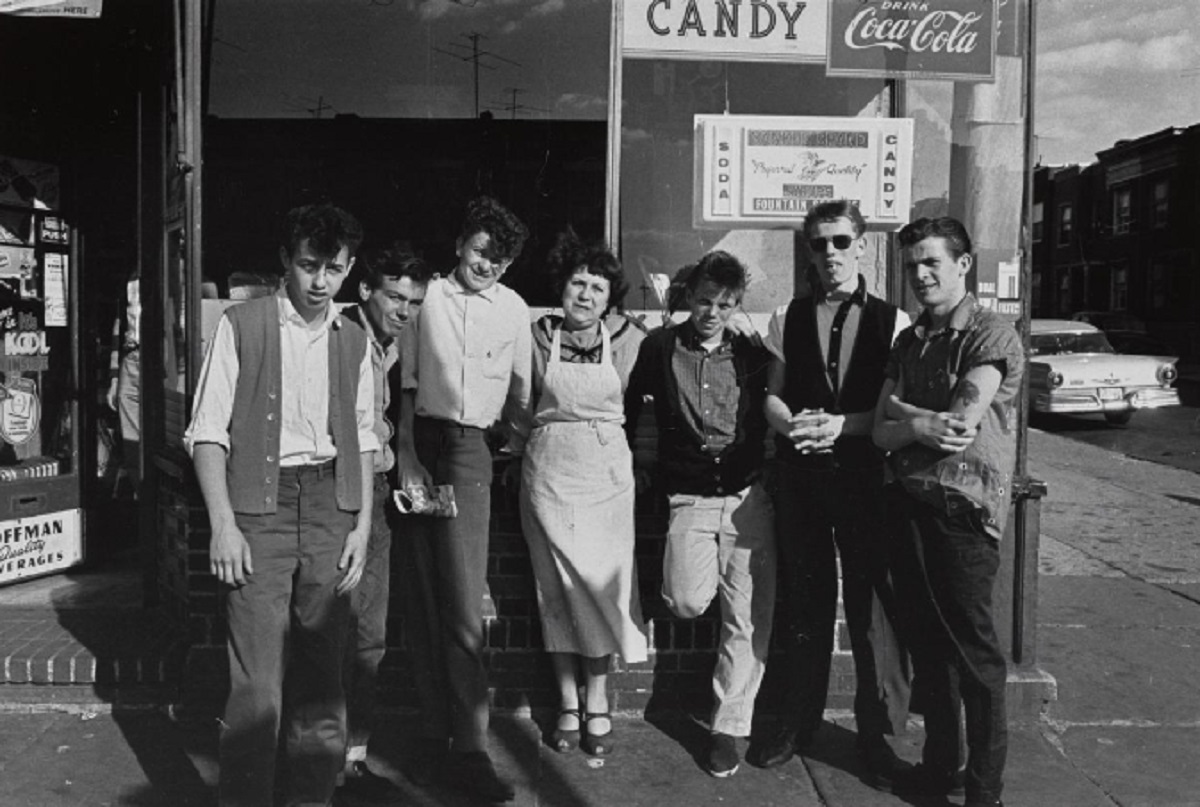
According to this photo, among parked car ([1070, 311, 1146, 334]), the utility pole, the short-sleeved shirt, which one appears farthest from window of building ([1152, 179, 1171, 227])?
the short-sleeved shirt

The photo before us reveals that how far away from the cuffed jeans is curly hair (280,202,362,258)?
1.60 meters

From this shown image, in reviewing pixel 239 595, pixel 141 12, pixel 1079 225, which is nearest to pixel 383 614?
pixel 239 595

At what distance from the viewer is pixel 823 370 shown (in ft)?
13.6

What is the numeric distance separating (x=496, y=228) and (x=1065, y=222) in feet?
154

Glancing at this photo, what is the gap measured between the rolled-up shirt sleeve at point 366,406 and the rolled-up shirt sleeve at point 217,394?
1.35 feet

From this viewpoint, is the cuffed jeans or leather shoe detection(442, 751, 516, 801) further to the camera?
the cuffed jeans

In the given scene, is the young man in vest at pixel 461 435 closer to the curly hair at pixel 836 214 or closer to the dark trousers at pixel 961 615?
the curly hair at pixel 836 214

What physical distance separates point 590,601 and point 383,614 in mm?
766

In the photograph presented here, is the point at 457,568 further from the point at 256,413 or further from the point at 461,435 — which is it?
the point at 256,413

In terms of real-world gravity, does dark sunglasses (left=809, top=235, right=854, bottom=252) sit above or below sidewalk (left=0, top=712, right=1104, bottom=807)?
above

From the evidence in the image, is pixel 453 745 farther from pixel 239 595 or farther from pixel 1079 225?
pixel 1079 225

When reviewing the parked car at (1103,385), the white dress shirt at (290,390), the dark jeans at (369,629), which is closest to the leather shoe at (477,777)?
the dark jeans at (369,629)

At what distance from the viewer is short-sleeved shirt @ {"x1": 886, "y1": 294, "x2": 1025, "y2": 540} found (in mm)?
3719

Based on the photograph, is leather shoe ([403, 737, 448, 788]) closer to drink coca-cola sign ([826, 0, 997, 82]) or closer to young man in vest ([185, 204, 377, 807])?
young man in vest ([185, 204, 377, 807])
